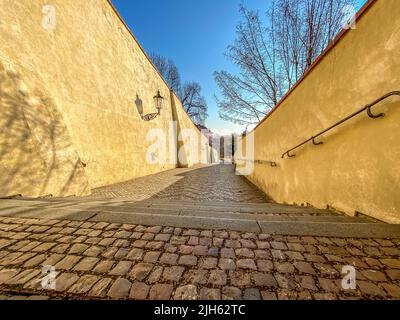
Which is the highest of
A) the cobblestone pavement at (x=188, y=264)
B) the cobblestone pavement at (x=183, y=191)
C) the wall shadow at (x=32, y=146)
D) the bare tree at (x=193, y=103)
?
the bare tree at (x=193, y=103)

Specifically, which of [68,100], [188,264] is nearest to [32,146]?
[68,100]

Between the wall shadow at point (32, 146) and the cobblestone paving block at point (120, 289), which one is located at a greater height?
the wall shadow at point (32, 146)

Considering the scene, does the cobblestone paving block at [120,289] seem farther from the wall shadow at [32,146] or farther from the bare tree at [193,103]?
the bare tree at [193,103]

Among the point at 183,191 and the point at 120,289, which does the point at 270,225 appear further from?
the point at 183,191

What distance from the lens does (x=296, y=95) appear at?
3.44 metres

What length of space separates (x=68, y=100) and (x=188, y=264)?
Answer: 18.1 feet

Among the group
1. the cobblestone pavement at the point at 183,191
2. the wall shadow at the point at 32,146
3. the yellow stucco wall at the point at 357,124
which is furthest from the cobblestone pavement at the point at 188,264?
the cobblestone pavement at the point at 183,191

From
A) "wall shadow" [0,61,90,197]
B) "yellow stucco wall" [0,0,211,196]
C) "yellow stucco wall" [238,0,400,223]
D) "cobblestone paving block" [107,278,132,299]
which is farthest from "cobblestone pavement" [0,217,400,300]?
"yellow stucco wall" [0,0,211,196]

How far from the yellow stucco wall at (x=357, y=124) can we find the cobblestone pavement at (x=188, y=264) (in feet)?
A: 2.34

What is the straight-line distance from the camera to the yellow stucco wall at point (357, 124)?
5.45 ft

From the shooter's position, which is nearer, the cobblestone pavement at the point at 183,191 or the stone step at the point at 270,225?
the stone step at the point at 270,225

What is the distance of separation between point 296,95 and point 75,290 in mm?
4207
